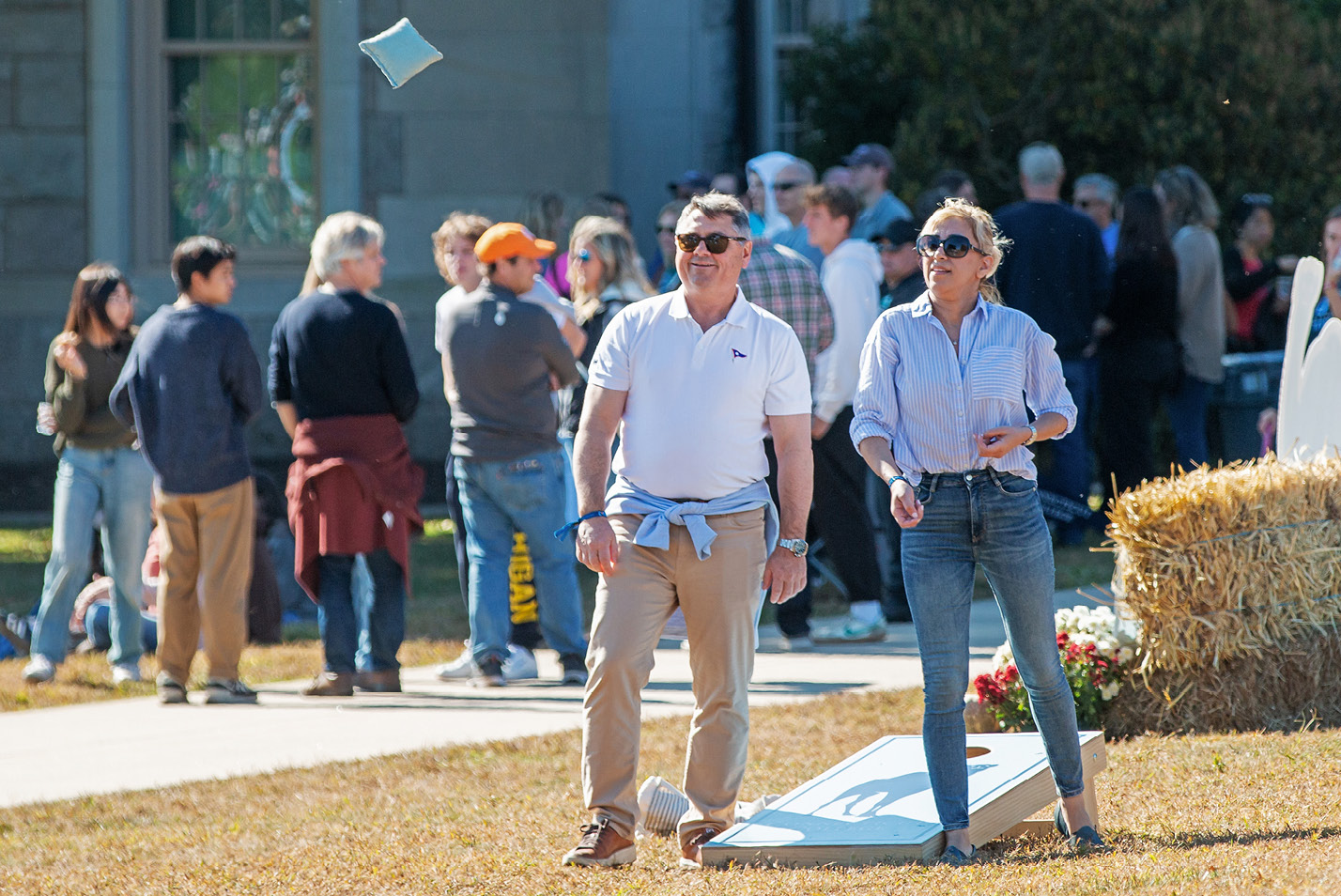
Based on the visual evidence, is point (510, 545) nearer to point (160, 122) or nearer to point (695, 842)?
point (695, 842)

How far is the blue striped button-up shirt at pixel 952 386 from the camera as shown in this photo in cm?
490

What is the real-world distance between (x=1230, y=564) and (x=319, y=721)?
3827 millimetres

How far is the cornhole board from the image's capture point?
5.03 m

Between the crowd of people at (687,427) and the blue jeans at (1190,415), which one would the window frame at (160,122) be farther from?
the blue jeans at (1190,415)

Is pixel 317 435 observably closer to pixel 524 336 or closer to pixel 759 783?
pixel 524 336

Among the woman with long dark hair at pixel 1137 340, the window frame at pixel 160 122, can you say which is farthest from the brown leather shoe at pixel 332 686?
the window frame at pixel 160 122

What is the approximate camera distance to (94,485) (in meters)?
9.12

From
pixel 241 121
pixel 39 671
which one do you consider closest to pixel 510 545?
pixel 39 671

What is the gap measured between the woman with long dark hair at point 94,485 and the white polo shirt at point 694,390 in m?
4.45

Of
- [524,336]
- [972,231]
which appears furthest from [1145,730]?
[524,336]

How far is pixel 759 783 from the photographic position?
6.39m

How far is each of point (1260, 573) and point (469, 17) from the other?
968cm

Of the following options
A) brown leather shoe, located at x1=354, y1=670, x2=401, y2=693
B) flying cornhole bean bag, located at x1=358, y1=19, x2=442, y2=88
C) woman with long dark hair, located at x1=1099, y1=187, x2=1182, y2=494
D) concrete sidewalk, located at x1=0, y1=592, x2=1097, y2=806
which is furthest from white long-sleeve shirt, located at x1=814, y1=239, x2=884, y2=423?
flying cornhole bean bag, located at x1=358, y1=19, x2=442, y2=88

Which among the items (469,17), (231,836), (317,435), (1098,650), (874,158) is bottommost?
(231,836)
